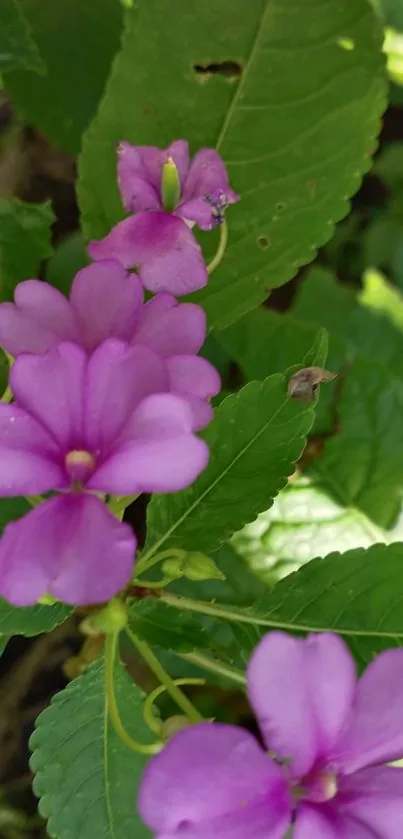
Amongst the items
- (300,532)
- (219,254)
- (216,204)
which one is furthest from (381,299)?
(216,204)

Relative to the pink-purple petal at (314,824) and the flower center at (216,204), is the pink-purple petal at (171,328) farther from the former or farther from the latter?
the pink-purple petal at (314,824)

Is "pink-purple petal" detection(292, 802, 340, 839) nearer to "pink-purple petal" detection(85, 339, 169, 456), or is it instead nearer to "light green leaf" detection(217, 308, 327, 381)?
"pink-purple petal" detection(85, 339, 169, 456)

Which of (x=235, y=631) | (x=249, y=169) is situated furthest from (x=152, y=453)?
(x=249, y=169)

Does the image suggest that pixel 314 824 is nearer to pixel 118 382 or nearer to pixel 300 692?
pixel 300 692

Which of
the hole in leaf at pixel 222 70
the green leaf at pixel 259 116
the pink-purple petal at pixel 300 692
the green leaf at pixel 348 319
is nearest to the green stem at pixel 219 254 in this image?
the green leaf at pixel 259 116

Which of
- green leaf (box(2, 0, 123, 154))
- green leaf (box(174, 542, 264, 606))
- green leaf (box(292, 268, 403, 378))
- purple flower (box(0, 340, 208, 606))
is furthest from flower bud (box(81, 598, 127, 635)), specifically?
green leaf (box(292, 268, 403, 378))

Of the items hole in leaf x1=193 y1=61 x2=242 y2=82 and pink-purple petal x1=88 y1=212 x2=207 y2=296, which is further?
hole in leaf x1=193 y1=61 x2=242 y2=82

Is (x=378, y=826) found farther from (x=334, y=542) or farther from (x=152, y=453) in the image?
(x=334, y=542)
